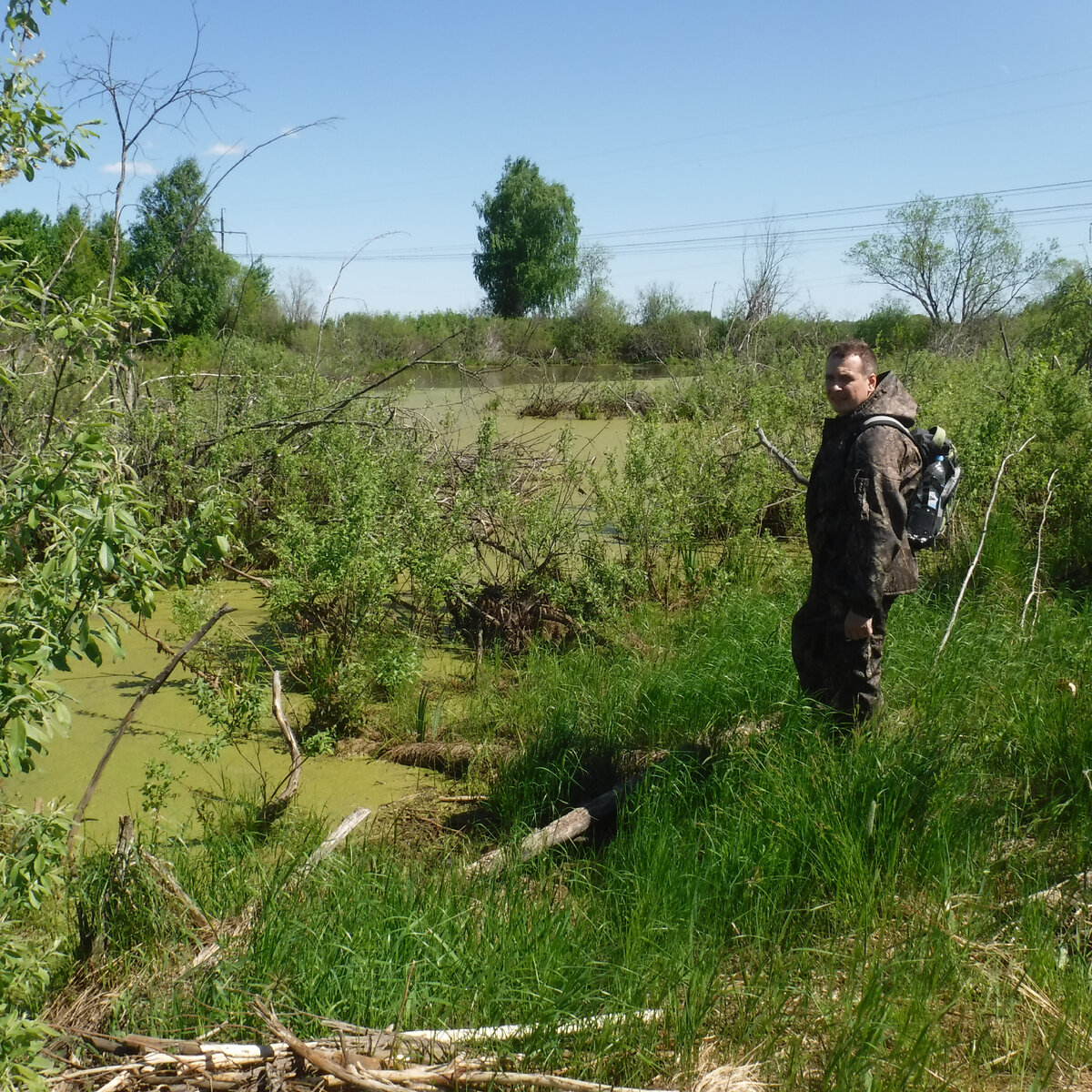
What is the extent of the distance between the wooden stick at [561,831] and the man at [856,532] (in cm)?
105

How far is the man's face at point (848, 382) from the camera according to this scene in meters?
4.35

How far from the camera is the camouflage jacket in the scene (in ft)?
13.7

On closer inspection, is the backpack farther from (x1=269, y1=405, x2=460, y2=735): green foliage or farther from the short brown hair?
(x1=269, y1=405, x2=460, y2=735): green foliage

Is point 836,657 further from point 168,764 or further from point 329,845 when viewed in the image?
point 168,764

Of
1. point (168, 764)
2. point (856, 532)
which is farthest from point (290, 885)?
point (856, 532)

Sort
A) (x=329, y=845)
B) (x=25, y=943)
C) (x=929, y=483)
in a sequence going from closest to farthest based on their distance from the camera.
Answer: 1. (x=25, y=943)
2. (x=329, y=845)
3. (x=929, y=483)

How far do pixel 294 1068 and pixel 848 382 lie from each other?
3371 mm

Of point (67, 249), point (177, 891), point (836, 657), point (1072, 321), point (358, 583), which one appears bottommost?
point (177, 891)

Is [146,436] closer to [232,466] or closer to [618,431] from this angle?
[232,466]

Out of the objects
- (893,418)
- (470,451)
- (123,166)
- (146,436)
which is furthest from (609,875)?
(470,451)

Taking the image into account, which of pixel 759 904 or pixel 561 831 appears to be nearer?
pixel 759 904

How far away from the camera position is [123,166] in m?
6.84

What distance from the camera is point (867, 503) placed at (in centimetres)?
420

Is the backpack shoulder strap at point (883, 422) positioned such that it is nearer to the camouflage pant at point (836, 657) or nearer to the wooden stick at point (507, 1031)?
the camouflage pant at point (836, 657)
